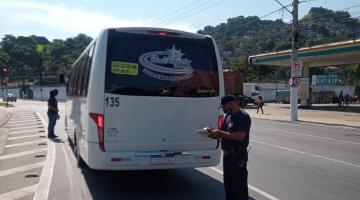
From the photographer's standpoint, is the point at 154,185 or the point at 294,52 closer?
the point at 154,185

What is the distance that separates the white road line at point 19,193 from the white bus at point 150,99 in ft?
3.68

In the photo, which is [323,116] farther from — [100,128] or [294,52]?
[100,128]

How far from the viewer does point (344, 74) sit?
121m

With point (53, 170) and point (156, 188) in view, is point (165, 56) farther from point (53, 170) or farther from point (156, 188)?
point (53, 170)

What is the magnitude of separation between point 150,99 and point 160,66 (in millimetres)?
596

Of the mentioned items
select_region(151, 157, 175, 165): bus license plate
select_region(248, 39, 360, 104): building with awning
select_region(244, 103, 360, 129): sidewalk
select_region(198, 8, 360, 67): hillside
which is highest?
select_region(198, 8, 360, 67): hillside

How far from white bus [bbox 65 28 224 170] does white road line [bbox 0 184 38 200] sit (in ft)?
3.68

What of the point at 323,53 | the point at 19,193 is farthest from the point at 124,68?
the point at 323,53

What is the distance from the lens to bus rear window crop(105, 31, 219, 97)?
824 centimetres

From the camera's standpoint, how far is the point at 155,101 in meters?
8.37

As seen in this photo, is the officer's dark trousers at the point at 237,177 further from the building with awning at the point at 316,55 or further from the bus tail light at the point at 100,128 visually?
the building with awning at the point at 316,55

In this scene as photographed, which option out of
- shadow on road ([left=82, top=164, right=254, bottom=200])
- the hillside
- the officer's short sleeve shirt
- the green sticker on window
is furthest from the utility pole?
the officer's short sleeve shirt

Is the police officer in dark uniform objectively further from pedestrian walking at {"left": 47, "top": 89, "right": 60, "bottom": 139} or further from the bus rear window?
pedestrian walking at {"left": 47, "top": 89, "right": 60, "bottom": 139}

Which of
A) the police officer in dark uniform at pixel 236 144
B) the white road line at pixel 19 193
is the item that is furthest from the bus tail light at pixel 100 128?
the police officer in dark uniform at pixel 236 144
